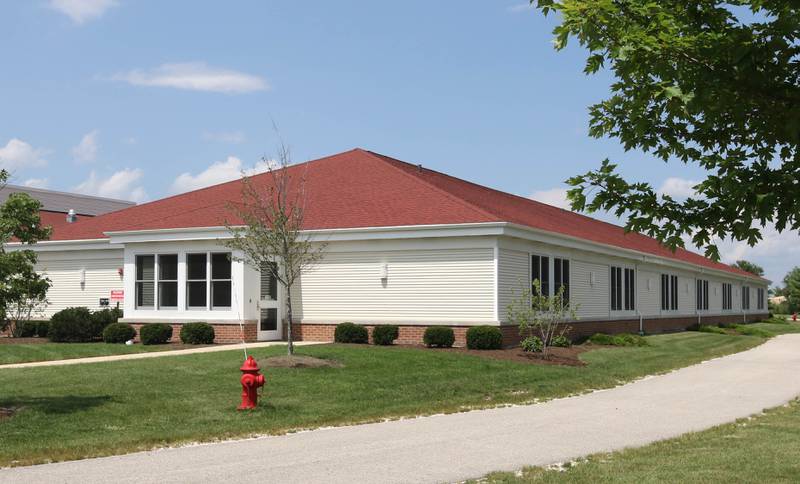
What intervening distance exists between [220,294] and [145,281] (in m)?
2.78

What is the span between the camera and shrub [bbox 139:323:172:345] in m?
25.2

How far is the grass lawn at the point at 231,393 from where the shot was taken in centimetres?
1139

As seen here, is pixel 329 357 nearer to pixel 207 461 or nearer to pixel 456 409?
pixel 456 409

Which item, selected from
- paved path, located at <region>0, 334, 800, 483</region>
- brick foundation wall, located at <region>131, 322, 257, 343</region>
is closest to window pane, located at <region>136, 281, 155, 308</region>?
brick foundation wall, located at <region>131, 322, 257, 343</region>

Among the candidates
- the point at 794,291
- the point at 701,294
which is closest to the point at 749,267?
the point at 794,291

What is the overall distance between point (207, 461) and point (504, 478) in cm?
323

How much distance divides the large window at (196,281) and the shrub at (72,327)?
3.33 meters

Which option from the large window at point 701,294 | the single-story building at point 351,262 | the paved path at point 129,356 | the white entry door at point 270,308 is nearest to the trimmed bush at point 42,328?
the single-story building at point 351,262

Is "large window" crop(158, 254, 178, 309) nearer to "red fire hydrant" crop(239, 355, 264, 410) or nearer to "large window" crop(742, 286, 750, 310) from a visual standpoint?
"red fire hydrant" crop(239, 355, 264, 410)

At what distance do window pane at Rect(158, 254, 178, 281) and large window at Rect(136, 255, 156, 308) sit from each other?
0.24m

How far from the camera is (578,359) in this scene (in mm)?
22594

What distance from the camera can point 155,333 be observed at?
25.2 m

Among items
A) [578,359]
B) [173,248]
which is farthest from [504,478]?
[173,248]

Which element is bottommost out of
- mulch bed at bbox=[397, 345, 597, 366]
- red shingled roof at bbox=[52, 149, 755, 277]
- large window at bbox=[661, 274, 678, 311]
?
mulch bed at bbox=[397, 345, 597, 366]
